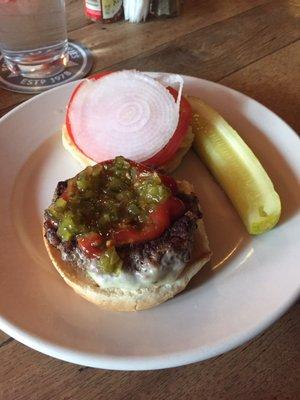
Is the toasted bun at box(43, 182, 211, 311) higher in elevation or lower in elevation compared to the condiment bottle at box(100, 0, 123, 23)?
lower

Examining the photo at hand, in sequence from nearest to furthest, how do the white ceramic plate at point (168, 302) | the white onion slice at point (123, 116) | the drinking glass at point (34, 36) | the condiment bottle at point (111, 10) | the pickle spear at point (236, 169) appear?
the white ceramic plate at point (168, 302) → the pickle spear at point (236, 169) → the white onion slice at point (123, 116) → the drinking glass at point (34, 36) → the condiment bottle at point (111, 10)

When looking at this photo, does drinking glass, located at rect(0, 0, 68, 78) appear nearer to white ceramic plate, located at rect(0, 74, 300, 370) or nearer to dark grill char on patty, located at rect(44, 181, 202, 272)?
white ceramic plate, located at rect(0, 74, 300, 370)

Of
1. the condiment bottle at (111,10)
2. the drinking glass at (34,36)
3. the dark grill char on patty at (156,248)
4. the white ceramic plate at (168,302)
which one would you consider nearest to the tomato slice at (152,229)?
the dark grill char on patty at (156,248)

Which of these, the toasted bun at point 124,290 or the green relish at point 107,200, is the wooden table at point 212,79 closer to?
the toasted bun at point 124,290

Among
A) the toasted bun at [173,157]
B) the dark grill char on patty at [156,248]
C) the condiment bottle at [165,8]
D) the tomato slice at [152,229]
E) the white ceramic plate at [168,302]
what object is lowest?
the white ceramic plate at [168,302]

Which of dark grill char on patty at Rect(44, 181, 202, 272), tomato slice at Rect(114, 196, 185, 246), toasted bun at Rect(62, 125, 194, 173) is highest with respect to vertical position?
tomato slice at Rect(114, 196, 185, 246)

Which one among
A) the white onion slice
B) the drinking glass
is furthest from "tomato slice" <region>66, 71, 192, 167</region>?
the drinking glass

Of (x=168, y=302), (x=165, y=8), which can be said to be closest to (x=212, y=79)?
(x=165, y=8)

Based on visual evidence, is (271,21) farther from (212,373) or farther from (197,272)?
(212,373)
